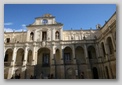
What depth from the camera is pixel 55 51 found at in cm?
1144

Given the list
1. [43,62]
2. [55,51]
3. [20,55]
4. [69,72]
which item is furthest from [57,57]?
[20,55]

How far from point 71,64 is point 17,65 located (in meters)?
4.32

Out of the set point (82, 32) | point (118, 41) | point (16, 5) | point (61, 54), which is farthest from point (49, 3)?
point (82, 32)

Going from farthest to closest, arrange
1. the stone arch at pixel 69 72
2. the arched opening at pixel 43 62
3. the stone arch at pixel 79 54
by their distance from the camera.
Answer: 1. the stone arch at pixel 79 54
2. the arched opening at pixel 43 62
3. the stone arch at pixel 69 72

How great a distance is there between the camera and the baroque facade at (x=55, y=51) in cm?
1024

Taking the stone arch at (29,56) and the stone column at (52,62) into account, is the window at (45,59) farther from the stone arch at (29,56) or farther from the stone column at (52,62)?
the stone arch at (29,56)

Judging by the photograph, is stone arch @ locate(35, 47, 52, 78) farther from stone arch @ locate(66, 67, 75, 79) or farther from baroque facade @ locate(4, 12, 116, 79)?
stone arch @ locate(66, 67, 75, 79)

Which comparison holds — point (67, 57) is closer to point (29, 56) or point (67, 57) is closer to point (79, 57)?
point (79, 57)

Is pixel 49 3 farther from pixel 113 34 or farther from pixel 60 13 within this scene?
pixel 113 34

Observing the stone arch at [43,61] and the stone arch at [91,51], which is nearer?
the stone arch at [43,61]

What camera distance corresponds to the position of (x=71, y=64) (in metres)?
10.8

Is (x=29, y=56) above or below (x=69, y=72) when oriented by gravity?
above

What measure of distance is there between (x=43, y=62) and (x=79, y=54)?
327 cm

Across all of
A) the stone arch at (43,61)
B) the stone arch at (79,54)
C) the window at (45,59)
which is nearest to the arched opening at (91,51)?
the stone arch at (79,54)
